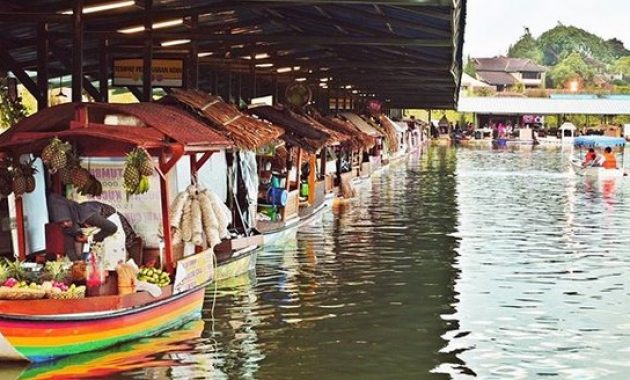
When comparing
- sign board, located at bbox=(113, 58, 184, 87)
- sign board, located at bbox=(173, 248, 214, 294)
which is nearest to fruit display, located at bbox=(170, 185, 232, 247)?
sign board, located at bbox=(173, 248, 214, 294)

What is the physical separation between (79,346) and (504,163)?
141 ft

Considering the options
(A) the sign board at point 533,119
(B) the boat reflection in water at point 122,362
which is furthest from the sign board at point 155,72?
(A) the sign board at point 533,119

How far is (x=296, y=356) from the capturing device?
37.3ft

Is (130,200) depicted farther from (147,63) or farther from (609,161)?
(609,161)

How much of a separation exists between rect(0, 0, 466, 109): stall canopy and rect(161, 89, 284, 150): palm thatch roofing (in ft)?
4.06

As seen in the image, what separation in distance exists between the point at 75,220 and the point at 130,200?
1699 mm

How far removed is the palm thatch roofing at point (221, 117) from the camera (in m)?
15.5

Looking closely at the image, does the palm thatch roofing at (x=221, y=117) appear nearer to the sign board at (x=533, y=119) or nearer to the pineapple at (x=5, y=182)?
the pineapple at (x=5, y=182)

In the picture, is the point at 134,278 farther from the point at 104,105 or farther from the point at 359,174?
the point at 359,174

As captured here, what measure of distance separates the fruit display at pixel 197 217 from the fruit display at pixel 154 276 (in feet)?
4.48

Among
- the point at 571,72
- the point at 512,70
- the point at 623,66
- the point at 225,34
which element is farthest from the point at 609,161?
the point at 623,66

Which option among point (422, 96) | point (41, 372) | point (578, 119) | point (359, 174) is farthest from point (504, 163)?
point (578, 119)

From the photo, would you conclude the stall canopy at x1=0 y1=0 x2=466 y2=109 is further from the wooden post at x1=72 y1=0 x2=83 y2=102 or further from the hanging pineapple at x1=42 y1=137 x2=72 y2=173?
the hanging pineapple at x1=42 y1=137 x2=72 y2=173

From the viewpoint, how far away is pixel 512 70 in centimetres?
13675
